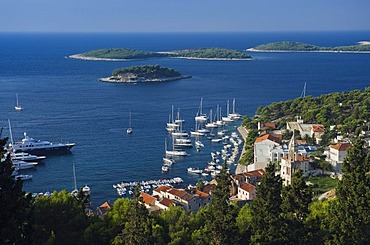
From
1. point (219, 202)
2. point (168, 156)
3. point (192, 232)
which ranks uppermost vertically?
point (219, 202)

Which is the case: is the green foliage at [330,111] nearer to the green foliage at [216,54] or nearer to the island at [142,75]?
the island at [142,75]

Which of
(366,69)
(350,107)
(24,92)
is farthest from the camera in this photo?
(366,69)

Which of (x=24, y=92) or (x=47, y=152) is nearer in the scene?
(x=47, y=152)

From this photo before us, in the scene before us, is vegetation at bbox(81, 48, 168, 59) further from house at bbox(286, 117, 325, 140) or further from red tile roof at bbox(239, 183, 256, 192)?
red tile roof at bbox(239, 183, 256, 192)

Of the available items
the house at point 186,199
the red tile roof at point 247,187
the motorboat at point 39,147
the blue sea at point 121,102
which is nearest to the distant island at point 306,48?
the blue sea at point 121,102

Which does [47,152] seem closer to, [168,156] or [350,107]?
[168,156]

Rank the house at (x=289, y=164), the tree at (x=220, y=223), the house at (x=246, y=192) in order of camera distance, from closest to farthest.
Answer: the tree at (x=220, y=223) < the house at (x=246, y=192) < the house at (x=289, y=164)

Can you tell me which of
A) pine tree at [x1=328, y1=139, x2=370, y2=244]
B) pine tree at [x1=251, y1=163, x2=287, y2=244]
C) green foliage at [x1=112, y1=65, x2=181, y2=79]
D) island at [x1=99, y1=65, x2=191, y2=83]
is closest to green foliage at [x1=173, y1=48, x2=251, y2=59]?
island at [x1=99, y1=65, x2=191, y2=83]

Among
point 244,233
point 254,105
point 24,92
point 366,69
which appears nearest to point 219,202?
point 244,233
